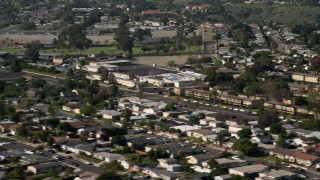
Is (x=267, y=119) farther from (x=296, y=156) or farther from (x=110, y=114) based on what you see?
(x=110, y=114)

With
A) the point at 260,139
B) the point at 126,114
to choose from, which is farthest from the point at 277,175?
the point at 126,114

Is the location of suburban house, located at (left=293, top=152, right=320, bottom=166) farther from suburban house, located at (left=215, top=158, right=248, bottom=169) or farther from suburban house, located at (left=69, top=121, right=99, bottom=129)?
suburban house, located at (left=69, top=121, right=99, bottom=129)

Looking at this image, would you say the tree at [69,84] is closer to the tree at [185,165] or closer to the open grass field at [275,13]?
the tree at [185,165]

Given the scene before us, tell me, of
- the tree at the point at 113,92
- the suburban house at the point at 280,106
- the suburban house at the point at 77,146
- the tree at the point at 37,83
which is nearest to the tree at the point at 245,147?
the suburban house at the point at 77,146

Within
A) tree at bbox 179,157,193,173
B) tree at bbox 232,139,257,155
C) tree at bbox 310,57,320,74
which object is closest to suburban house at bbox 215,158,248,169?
tree at bbox 179,157,193,173

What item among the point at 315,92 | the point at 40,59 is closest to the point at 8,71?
the point at 40,59

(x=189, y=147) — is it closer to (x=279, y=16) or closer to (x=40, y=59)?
(x=40, y=59)
